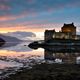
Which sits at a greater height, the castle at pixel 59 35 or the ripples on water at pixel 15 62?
the castle at pixel 59 35

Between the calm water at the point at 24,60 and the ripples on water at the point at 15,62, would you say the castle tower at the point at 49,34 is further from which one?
the ripples on water at the point at 15,62

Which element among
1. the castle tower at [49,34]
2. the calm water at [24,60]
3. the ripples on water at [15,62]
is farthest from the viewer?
the castle tower at [49,34]

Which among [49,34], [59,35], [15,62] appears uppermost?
[49,34]

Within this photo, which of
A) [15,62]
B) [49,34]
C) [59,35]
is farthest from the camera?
[59,35]

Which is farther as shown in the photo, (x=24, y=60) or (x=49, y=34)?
(x=49, y=34)

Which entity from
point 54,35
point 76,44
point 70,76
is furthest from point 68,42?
point 70,76

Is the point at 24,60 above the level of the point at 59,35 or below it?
below

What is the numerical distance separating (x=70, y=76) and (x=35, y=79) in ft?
14.0

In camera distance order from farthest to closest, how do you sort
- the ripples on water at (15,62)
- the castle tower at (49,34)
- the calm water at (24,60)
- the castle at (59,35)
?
the castle at (59,35), the castle tower at (49,34), the calm water at (24,60), the ripples on water at (15,62)

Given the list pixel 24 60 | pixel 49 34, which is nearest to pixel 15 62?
pixel 24 60

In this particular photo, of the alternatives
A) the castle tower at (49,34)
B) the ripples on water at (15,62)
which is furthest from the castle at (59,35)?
the ripples on water at (15,62)

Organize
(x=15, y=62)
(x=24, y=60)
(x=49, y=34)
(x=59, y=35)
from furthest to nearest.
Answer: (x=59, y=35) < (x=49, y=34) < (x=24, y=60) < (x=15, y=62)

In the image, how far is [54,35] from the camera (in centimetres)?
16688

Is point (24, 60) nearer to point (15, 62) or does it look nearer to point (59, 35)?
point (15, 62)
